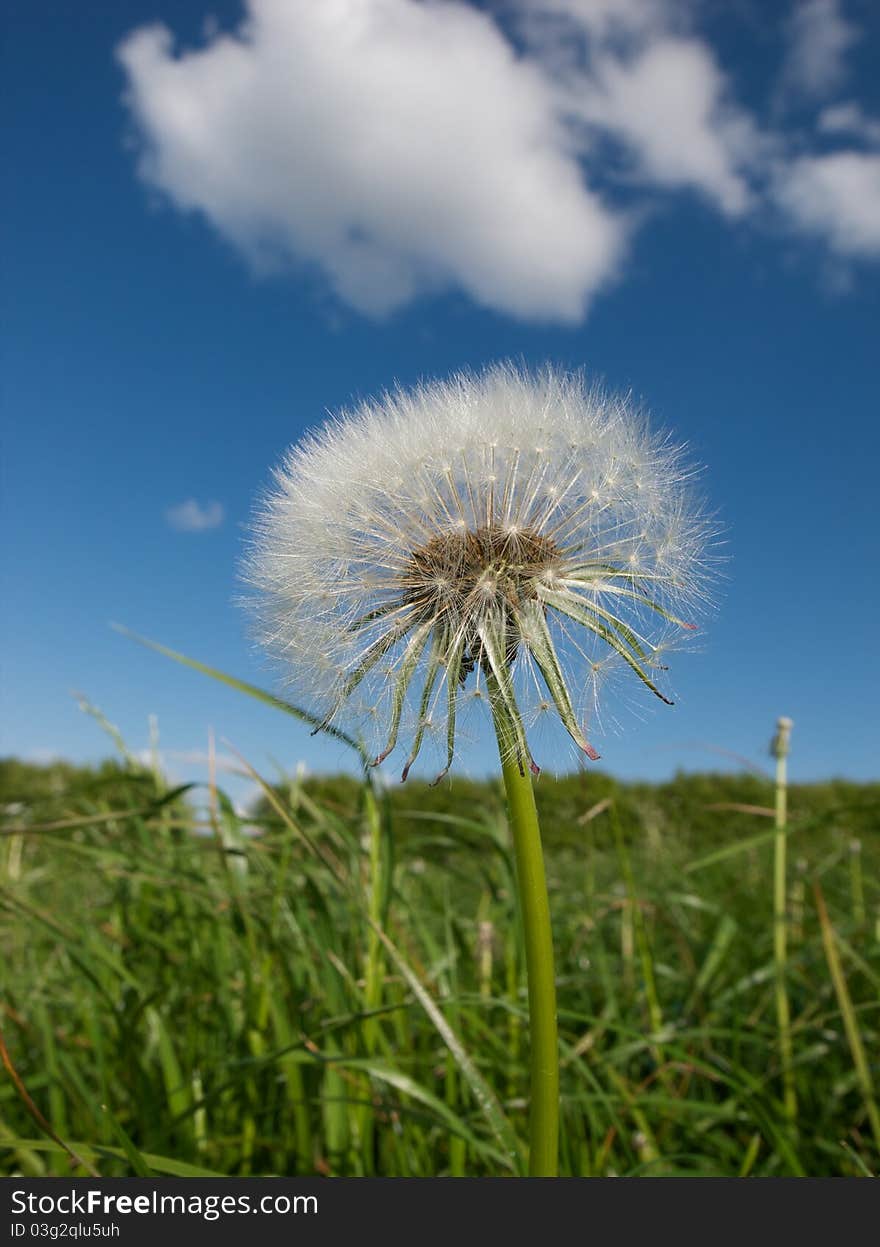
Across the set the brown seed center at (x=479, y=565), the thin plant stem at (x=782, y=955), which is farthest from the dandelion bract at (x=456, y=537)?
the thin plant stem at (x=782, y=955)

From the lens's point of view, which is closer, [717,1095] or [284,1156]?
[284,1156]

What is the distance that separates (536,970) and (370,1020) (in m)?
1.38

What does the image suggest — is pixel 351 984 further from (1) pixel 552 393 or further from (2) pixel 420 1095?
(1) pixel 552 393

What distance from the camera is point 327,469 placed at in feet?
4.88

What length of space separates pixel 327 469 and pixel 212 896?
5.86 feet

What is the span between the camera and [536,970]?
98cm

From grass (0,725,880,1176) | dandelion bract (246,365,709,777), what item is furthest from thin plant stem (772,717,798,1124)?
dandelion bract (246,365,709,777)

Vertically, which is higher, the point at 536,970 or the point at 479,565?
the point at 479,565

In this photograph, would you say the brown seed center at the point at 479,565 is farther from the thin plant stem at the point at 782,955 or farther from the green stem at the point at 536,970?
the thin plant stem at the point at 782,955

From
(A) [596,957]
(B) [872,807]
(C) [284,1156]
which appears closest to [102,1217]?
(C) [284,1156]

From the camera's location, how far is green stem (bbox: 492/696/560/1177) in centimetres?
97

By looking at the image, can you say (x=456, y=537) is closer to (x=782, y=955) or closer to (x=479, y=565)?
(x=479, y=565)

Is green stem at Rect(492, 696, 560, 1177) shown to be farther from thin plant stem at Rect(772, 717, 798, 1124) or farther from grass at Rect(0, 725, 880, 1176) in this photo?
thin plant stem at Rect(772, 717, 798, 1124)

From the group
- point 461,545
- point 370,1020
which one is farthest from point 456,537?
point 370,1020
